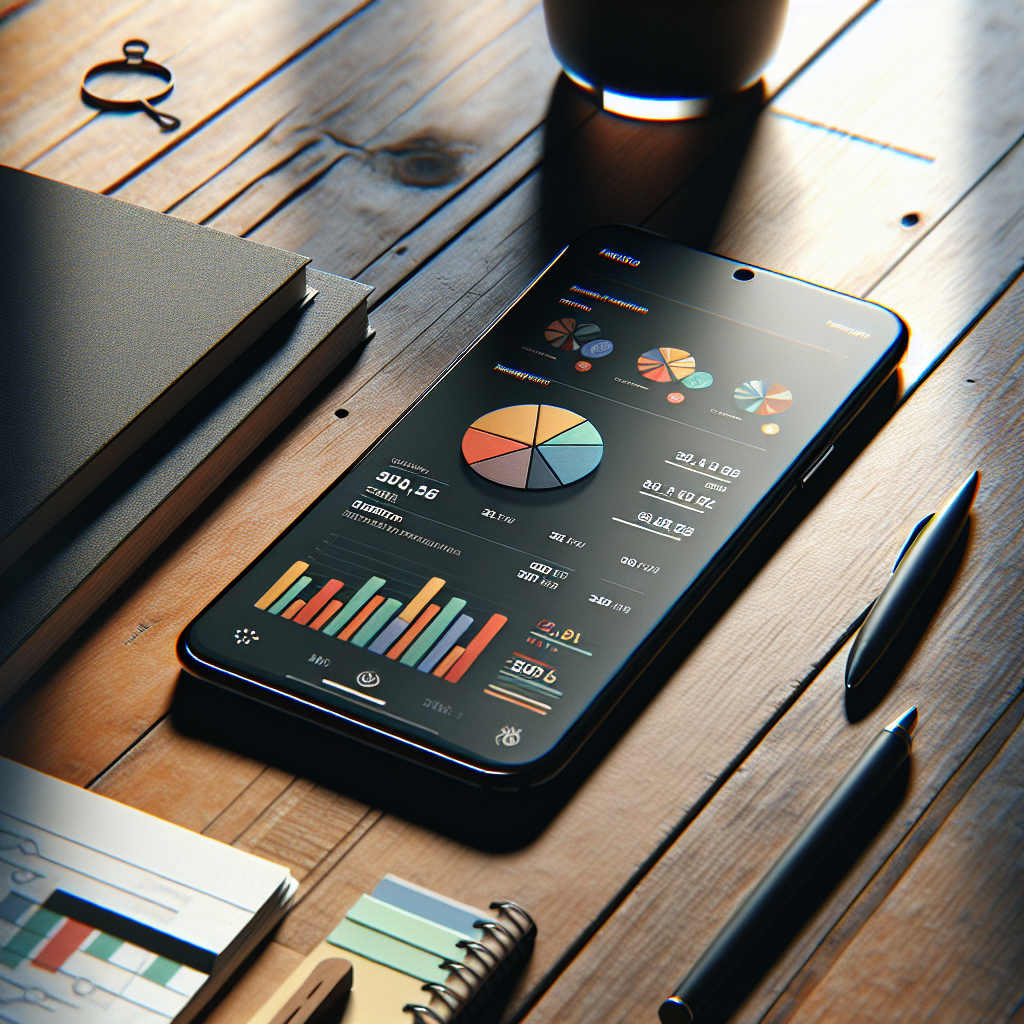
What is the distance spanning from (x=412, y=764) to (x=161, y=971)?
0.45ft

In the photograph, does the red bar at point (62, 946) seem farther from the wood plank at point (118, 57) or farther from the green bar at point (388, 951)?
the wood plank at point (118, 57)

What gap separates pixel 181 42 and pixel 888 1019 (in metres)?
0.94

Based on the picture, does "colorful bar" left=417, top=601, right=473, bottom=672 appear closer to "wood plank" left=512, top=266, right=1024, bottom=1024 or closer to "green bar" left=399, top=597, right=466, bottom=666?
"green bar" left=399, top=597, right=466, bottom=666

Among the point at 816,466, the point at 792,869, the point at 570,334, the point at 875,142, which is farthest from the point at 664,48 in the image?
the point at 792,869

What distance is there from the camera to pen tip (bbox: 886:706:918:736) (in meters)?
0.58

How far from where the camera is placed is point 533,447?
2.29 ft

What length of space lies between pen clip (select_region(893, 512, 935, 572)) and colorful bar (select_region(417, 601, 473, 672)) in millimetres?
228

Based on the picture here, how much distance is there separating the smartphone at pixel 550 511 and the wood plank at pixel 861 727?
0.14ft

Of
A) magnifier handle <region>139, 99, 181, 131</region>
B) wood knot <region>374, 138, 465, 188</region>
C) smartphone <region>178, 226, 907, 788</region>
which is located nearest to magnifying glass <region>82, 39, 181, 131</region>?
magnifier handle <region>139, 99, 181, 131</region>

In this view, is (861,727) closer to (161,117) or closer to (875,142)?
(875,142)

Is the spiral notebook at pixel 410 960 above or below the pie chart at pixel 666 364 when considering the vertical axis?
below

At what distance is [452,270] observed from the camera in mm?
875

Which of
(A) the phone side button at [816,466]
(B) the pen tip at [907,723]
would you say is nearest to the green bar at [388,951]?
(B) the pen tip at [907,723]

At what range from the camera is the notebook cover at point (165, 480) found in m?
0.62
